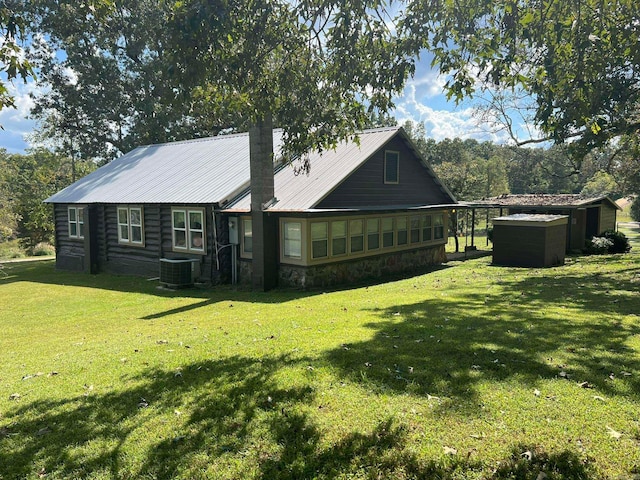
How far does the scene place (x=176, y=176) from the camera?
2078 centimetres

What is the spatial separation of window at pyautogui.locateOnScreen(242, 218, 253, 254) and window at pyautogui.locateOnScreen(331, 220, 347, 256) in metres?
2.90

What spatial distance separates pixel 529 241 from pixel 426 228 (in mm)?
4434

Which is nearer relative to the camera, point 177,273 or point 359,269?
point 177,273

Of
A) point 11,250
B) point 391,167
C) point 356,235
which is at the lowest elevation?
point 11,250

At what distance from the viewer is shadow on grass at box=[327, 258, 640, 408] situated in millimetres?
5688

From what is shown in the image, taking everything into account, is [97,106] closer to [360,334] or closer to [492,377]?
[360,334]

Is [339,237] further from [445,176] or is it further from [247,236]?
[445,176]

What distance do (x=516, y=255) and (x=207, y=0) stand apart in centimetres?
1793

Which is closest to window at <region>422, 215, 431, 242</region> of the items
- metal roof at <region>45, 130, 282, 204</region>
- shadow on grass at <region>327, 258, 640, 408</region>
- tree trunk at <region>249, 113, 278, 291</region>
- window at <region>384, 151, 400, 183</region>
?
window at <region>384, 151, 400, 183</region>

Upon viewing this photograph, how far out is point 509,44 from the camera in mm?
7801

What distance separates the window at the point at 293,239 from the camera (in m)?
15.5

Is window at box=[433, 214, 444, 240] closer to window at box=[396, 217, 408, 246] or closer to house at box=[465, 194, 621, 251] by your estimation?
window at box=[396, 217, 408, 246]

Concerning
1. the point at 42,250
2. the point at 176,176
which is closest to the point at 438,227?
the point at 176,176

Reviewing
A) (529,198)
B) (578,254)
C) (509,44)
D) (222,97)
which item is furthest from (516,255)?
(222,97)
